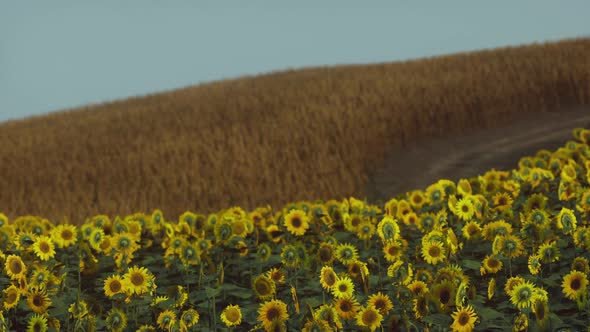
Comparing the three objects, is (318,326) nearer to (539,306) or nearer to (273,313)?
(273,313)

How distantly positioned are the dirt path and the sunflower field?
5.08 meters

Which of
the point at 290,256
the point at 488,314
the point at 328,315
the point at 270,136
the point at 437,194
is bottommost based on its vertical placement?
the point at 488,314

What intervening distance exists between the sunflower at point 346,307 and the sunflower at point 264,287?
623mm

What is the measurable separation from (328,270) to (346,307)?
203 mm

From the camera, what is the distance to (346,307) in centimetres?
321

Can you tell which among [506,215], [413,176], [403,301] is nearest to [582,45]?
[413,176]

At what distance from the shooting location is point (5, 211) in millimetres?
11883

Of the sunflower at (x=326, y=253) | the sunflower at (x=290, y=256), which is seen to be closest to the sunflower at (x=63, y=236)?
the sunflower at (x=290, y=256)

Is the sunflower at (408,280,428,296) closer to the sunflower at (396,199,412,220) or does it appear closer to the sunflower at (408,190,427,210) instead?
the sunflower at (396,199,412,220)

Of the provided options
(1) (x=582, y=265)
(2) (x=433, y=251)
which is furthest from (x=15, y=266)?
(1) (x=582, y=265)

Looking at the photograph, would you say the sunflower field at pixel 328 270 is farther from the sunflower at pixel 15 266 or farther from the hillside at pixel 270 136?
the hillside at pixel 270 136

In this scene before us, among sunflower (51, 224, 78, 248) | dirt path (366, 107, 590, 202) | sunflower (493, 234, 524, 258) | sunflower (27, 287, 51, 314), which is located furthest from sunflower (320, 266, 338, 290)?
dirt path (366, 107, 590, 202)

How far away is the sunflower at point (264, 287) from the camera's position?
3754 millimetres

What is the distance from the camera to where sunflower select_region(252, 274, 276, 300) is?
375 centimetres
